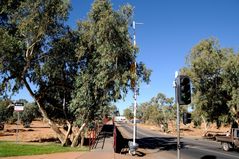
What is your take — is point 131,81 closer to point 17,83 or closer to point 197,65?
point 17,83

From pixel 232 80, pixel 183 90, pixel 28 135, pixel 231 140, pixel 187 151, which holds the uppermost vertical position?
pixel 232 80

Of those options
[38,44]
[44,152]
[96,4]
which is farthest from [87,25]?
[44,152]

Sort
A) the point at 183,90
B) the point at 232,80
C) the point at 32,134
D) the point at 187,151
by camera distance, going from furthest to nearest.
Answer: the point at 32,134
the point at 232,80
the point at 187,151
the point at 183,90

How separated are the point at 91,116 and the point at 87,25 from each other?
23.3 ft

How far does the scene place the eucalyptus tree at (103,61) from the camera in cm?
2555

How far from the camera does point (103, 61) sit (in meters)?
25.5

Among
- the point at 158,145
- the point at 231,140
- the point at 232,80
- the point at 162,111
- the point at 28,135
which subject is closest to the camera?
the point at 231,140

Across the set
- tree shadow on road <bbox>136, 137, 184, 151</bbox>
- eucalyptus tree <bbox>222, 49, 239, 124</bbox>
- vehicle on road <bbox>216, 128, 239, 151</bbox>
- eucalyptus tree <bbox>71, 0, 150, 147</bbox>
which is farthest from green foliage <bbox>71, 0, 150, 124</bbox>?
eucalyptus tree <bbox>222, 49, 239, 124</bbox>

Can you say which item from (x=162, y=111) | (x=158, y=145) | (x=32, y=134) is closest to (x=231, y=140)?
(x=158, y=145)

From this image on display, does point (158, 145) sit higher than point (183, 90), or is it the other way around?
point (183, 90)

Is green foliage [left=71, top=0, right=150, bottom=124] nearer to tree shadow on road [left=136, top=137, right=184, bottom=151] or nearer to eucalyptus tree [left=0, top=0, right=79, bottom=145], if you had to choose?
eucalyptus tree [left=0, top=0, right=79, bottom=145]

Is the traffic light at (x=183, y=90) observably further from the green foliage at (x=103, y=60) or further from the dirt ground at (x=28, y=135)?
the dirt ground at (x=28, y=135)

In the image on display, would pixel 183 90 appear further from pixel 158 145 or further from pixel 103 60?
pixel 158 145

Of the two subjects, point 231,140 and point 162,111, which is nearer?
point 231,140
